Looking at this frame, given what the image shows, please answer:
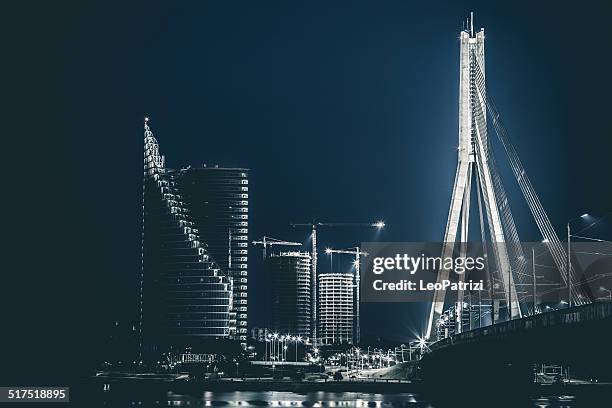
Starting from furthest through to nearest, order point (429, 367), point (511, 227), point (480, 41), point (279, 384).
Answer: point (279, 384) → point (429, 367) → point (480, 41) → point (511, 227)

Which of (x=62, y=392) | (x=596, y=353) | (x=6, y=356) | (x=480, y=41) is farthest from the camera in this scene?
(x=480, y=41)

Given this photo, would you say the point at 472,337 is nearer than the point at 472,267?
Yes

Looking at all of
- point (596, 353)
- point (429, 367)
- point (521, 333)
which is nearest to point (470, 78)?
point (429, 367)

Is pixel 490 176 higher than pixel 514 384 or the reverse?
higher

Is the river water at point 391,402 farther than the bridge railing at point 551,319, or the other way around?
the river water at point 391,402

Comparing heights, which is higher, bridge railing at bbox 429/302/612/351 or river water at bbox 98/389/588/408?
bridge railing at bbox 429/302/612/351

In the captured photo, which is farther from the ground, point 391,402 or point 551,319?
point 551,319

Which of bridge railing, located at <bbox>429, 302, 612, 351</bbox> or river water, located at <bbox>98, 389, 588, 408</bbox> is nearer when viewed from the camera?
bridge railing, located at <bbox>429, 302, 612, 351</bbox>

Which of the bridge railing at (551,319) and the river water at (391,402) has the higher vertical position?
the bridge railing at (551,319)

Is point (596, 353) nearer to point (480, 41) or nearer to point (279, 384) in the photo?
point (480, 41)

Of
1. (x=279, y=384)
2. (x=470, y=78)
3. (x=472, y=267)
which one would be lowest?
(x=279, y=384)

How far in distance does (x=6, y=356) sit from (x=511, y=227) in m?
30.4

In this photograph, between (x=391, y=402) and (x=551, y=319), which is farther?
(x=391, y=402)

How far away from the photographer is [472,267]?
9138 centimetres
